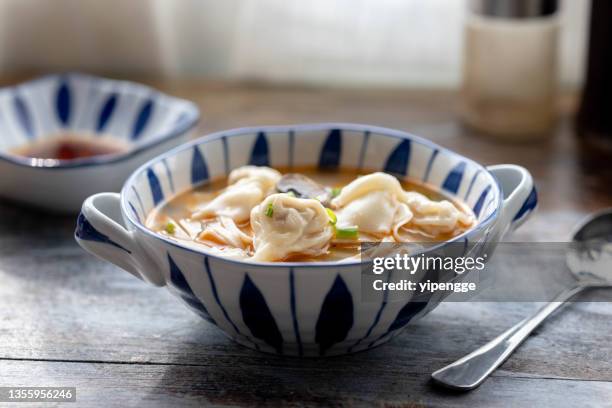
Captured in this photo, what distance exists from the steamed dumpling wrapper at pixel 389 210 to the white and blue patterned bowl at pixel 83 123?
46 cm

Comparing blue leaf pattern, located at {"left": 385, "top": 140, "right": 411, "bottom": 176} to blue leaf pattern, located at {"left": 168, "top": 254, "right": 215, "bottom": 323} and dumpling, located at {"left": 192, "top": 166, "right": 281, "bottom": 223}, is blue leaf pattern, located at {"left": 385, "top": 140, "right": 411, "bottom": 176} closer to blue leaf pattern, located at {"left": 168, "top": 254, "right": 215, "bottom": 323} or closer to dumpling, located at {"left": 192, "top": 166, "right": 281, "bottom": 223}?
dumpling, located at {"left": 192, "top": 166, "right": 281, "bottom": 223}

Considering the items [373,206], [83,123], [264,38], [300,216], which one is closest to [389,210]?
[373,206]

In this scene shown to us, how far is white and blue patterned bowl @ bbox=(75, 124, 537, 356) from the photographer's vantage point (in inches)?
34.2

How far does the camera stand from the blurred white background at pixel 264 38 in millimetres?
2020

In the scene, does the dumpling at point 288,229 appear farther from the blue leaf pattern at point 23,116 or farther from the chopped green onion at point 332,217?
the blue leaf pattern at point 23,116

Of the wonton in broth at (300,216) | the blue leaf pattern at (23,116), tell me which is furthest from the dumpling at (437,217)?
the blue leaf pattern at (23,116)

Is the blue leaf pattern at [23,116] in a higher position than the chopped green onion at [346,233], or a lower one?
lower

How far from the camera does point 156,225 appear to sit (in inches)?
43.1

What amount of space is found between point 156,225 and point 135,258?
136 millimetres

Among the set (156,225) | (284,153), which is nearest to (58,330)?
(156,225)

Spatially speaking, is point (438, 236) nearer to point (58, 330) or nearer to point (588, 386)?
point (588, 386)

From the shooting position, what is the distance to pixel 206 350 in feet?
3.42

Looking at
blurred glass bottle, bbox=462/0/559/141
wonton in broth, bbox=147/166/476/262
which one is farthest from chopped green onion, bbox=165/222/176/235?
blurred glass bottle, bbox=462/0/559/141

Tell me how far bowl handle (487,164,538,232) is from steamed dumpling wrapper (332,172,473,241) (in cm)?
6
